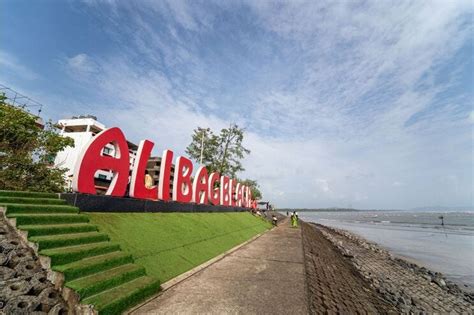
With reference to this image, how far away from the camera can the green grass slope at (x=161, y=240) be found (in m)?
7.68

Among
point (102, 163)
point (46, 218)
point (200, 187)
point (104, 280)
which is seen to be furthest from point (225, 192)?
point (104, 280)

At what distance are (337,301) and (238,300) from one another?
131 inches

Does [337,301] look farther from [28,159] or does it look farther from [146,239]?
[28,159]

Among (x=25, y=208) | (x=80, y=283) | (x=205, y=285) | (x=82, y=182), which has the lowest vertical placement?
(x=205, y=285)

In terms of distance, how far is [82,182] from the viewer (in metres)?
8.79

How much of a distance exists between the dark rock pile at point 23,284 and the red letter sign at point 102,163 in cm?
325

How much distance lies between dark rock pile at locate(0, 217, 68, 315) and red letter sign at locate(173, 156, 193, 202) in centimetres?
939

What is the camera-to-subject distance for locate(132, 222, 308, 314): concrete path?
5.67m

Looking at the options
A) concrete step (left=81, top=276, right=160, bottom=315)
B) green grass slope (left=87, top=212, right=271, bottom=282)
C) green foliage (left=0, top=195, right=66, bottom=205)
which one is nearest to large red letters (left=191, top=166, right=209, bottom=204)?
green grass slope (left=87, top=212, right=271, bottom=282)

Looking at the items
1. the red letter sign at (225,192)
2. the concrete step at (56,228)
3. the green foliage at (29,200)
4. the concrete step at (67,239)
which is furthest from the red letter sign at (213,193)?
the concrete step at (67,239)

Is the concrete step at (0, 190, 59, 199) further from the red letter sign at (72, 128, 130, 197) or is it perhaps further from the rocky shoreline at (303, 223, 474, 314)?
the rocky shoreline at (303, 223, 474, 314)

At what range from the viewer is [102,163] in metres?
9.59

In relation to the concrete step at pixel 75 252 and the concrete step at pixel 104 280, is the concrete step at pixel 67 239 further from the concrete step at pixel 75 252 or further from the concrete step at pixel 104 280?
the concrete step at pixel 104 280

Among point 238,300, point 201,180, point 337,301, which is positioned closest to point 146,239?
point 238,300
